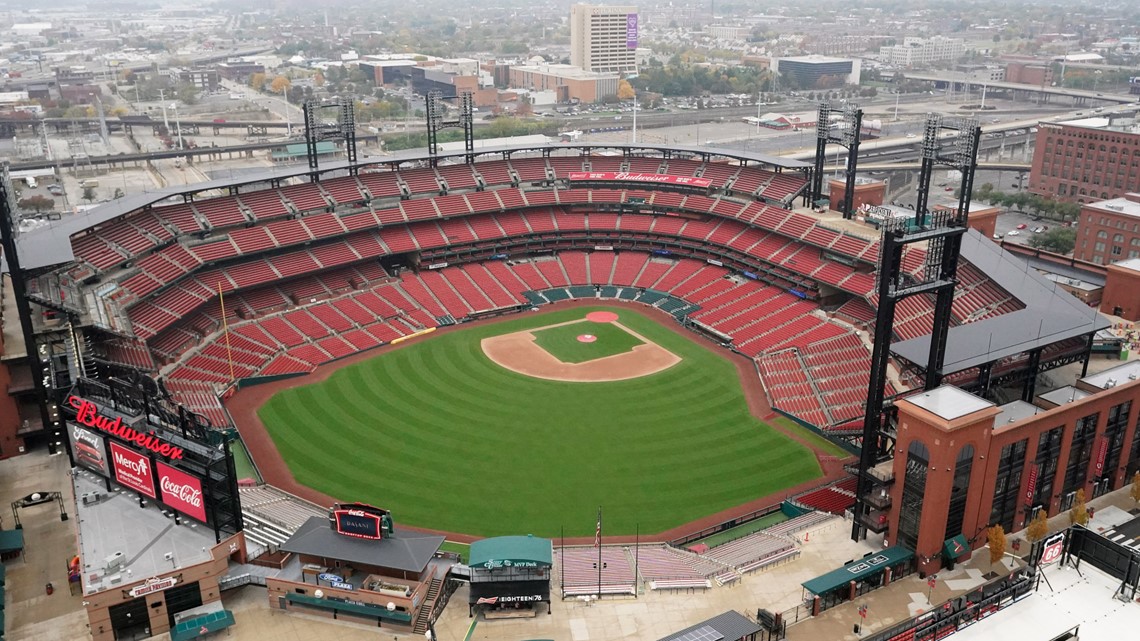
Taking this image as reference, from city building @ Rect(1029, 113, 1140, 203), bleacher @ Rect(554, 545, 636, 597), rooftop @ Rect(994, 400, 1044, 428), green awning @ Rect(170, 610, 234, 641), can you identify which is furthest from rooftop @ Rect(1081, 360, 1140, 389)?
city building @ Rect(1029, 113, 1140, 203)

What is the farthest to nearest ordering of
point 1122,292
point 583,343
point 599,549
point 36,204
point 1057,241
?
point 36,204 → point 1057,241 → point 583,343 → point 1122,292 → point 599,549

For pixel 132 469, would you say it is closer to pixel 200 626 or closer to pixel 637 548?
pixel 200 626

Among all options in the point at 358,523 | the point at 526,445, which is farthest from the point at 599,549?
the point at 526,445

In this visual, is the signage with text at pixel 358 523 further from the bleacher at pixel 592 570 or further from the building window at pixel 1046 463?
the building window at pixel 1046 463

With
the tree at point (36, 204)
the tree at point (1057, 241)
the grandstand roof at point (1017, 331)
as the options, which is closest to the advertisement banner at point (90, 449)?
the grandstand roof at point (1017, 331)

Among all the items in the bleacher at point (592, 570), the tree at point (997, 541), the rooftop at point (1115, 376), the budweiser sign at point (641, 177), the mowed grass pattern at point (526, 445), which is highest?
the budweiser sign at point (641, 177)

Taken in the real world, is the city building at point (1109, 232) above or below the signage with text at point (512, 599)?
above

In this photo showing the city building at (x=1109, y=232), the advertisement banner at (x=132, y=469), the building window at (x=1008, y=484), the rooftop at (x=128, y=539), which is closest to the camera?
the rooftop at (x=128, y=539)
